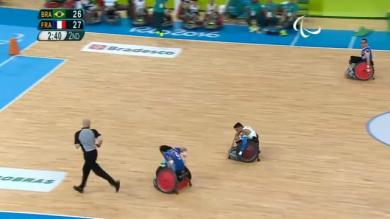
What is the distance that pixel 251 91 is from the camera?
1889 centimetres

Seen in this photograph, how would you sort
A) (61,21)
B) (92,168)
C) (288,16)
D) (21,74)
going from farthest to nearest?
1. (288,16)
2. (21,74)
3. (61,21)
4. (92,168)

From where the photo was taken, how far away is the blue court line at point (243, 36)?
22.8m

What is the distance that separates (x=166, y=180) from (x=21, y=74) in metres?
8.44

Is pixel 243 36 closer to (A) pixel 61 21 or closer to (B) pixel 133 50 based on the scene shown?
(B) pixel 133 50

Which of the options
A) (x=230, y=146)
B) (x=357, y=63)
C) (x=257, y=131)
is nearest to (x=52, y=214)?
(x=230, y=146)

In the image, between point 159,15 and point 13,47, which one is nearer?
point 13,47

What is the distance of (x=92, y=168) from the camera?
42.8ft

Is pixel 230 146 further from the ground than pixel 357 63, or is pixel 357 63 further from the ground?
pixel 357 63

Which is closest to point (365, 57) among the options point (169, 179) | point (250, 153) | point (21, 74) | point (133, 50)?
point (250, 153)

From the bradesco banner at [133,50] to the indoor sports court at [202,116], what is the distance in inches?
2.5

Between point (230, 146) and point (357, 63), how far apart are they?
5616 mm

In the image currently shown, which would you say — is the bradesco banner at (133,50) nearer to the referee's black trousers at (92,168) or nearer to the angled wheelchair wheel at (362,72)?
the angled wheelchair wheel at (362,72)

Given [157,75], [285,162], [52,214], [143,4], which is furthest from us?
[143,4]

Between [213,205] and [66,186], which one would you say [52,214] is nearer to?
[66,186]
